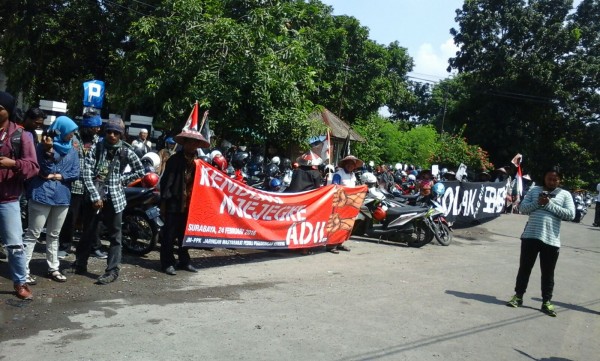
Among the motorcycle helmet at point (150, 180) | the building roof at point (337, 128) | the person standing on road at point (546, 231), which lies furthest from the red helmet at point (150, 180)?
the building roof at point (337, 128)

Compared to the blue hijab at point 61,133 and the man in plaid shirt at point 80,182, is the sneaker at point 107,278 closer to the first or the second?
the man in plaid shirt at point 80,182

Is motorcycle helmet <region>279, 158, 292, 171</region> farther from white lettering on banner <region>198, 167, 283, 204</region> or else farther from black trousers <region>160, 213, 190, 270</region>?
black trousers <region>160, 213, 190, 270</region>

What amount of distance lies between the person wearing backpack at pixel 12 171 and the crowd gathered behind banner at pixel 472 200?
1110 cm

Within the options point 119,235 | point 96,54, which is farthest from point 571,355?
point 96,54

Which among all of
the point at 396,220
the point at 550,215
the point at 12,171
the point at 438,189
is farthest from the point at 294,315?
the point at 438,189

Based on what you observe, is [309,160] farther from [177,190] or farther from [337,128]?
[337,128]

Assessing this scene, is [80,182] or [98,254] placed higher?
[80,182]

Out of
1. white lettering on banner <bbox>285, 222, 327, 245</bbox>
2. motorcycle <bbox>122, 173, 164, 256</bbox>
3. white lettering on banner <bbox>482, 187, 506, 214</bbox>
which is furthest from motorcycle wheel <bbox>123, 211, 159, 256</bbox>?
white lettering on banner <bbox>482, 187, 506, 214</bbox>

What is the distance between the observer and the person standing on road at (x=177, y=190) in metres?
7.70

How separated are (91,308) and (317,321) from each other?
2275mm

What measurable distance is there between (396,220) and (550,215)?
4874 mm

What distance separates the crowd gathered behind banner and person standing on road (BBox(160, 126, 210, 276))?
28.4 feet

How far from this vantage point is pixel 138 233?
8.62 meters

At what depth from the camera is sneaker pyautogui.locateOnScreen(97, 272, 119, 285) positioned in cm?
676
